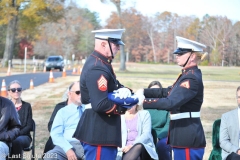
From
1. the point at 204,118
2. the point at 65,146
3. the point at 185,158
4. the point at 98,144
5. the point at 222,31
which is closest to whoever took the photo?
the point at 98,144

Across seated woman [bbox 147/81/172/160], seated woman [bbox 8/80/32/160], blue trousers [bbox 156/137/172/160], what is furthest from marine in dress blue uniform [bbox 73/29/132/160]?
seated woman [bbox 147/81/172/160]

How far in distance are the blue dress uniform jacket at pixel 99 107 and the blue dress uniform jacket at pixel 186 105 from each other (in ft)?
1.43

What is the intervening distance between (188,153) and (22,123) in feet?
8.77

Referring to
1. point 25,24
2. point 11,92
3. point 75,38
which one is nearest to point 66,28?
point 75,38

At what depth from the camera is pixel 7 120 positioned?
4742 mm

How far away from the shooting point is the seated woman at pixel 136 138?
5199 millimetres

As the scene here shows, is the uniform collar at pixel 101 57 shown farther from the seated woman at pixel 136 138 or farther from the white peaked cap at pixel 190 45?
the seated woman at pixel 136 138

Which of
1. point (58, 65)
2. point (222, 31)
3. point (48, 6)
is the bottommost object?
point (58, 65)

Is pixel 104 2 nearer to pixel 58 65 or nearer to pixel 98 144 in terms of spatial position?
pixel 58 65

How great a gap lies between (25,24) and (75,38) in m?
27.3

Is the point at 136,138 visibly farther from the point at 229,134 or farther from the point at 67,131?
the point at 229,134

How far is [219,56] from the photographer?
75.5 feet

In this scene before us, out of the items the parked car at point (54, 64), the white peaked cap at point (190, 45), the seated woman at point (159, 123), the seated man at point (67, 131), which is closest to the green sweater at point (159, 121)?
the seated woman at point (159, 123)

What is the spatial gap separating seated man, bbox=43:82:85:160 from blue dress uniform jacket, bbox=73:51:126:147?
1473 mm
